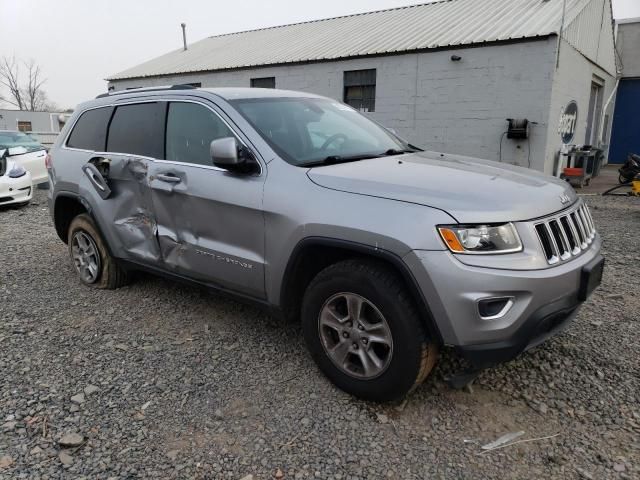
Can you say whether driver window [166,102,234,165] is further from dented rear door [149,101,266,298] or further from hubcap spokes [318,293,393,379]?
hubcap spokes [318,293,393,379]

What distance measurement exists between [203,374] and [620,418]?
240cm

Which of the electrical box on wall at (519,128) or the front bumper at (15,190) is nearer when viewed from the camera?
the front bumper at (15,190)

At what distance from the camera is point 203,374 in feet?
10.2

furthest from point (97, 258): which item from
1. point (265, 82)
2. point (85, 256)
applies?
point (265, 82)

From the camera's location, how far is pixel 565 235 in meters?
2.58

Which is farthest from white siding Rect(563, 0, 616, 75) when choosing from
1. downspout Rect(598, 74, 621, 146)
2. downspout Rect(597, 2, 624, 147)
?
downspout Rect(598, 74, 621, 146)

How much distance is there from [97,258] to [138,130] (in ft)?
4.32

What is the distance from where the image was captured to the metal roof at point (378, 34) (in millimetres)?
12367

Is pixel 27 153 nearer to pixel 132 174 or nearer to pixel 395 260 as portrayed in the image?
pixel 132 174

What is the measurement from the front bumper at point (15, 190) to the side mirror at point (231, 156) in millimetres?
7801

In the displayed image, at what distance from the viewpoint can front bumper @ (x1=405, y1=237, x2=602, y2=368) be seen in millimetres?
2229

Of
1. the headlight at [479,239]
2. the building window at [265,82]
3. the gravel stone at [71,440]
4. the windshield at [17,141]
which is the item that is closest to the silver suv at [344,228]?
the headlight at [479,239]

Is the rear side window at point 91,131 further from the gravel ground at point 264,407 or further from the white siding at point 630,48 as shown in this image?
the white siding at point 630,48

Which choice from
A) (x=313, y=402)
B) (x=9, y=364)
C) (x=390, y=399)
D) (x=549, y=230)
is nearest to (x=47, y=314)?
(x=9, y=364)
